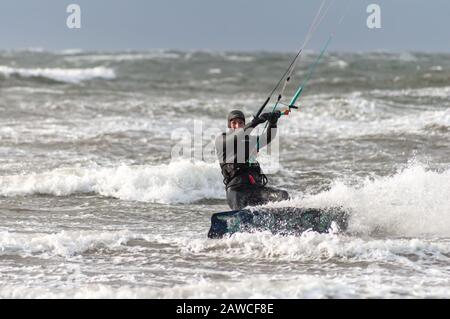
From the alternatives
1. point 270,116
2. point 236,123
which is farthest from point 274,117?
point 236,123

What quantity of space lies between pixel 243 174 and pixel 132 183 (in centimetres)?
397

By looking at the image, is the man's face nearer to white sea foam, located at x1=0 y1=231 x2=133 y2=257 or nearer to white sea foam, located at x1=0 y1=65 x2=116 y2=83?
white sea foam, located at x1=0 y1=231 x2=133 y2=257

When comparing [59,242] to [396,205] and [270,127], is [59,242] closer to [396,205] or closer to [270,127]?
[270,127]

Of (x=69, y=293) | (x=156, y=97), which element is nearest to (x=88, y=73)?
(x=156, y=97)

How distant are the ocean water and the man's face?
1009 mm

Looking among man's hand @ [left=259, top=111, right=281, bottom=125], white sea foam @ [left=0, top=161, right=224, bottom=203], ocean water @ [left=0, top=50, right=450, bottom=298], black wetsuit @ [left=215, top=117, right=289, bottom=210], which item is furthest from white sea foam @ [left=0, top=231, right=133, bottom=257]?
white sea foam @ [left=0, top=161, right=224, bottom=203]

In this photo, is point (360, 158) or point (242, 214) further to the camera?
point (360, 158)

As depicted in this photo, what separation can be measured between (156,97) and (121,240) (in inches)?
803

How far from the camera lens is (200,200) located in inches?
475

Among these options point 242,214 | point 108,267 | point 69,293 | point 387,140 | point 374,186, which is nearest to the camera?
point 69,293

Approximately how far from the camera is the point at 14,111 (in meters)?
22.1

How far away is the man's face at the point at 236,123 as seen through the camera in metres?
8.67

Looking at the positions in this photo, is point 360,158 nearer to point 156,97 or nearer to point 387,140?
point 387,140

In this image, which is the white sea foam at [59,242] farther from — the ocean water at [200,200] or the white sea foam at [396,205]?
the white sea foam at [396,205]
